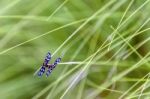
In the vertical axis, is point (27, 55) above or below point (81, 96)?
above

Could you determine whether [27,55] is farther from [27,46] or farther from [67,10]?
[67,10]

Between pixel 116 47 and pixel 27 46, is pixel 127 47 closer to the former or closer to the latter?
pixel 116 47

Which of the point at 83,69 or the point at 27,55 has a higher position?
the point at 27,55

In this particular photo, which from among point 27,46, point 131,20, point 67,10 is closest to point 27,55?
point 27,46

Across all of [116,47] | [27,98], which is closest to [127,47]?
[116,47]

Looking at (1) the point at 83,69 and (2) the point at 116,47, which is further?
(2) the point at 116,47

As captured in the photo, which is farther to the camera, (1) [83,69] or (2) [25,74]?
(2) [25,74]
